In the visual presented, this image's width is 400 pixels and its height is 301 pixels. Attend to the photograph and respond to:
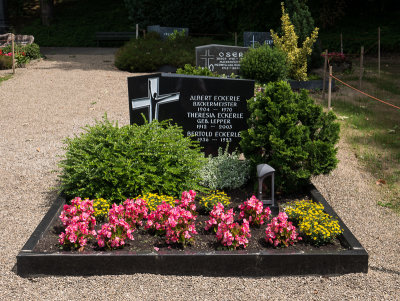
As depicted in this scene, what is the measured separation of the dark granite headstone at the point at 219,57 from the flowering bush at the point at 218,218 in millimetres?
8547

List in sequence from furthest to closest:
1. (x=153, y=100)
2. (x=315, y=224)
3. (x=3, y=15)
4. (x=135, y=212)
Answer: (x=3, y=15) → (x=153, y=100) → (x=135, y=212) → (x=315, y=224)

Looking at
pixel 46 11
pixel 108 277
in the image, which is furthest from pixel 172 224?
pixel 46 11

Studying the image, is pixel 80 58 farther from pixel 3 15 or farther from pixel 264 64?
pixel 264 64

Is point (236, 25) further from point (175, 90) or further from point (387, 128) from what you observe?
point (175, 90)

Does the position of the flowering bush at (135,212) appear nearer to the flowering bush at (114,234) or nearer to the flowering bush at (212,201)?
the flowering bush at (114,234)

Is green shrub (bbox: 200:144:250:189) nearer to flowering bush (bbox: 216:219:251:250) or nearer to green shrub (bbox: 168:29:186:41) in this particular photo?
flowering bush (bbox: 216:219:251:250)

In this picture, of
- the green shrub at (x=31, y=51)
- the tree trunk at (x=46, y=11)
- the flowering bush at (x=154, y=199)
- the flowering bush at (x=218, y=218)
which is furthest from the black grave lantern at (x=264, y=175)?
the tree trunk at (x=46, y=11)

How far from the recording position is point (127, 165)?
5703 millimetres

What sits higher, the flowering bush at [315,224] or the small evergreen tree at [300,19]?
the small evergreen tree at [300,19]

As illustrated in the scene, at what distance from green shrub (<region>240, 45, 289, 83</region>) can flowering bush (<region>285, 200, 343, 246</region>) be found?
766cm

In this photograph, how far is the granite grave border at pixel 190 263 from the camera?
4.68 meters

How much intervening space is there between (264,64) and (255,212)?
778cm

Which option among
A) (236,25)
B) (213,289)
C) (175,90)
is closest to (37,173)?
(175,90)

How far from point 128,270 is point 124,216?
0.64 meters
